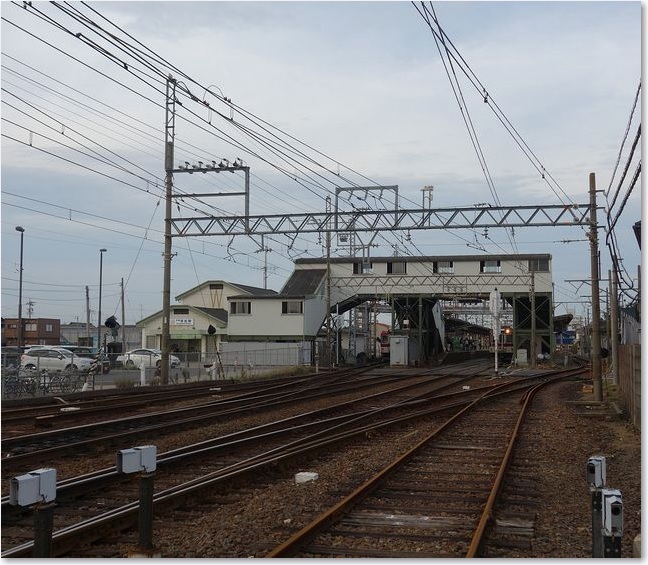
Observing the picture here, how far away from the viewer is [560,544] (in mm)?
7125

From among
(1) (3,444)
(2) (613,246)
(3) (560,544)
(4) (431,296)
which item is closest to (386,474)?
(3) (560,544)

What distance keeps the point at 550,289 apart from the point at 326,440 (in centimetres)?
4588

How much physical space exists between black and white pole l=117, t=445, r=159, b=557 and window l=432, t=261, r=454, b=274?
177 ft

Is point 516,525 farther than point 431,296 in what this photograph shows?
No

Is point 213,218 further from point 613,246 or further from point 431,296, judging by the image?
point 431,296

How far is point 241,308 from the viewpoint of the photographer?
55750 mm

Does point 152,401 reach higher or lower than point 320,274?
lower

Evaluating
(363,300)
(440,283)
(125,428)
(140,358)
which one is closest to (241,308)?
(363,300)

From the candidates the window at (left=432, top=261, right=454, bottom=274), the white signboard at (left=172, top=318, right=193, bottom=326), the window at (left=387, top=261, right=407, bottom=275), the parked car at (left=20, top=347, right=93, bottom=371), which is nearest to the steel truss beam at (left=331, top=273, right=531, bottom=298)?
the window at (left=432, top=261, right=454, bottom=274)

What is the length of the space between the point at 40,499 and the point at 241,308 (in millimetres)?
50042

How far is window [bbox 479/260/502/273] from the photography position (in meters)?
59.4

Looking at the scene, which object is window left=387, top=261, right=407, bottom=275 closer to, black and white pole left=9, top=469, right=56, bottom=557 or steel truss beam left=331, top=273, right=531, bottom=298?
steel truss beam left=331, top=273, right=531, bottom=298

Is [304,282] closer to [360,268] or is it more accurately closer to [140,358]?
[360,268]

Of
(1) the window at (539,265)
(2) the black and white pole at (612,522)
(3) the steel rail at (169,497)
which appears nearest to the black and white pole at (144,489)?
(3) the steel rail at (169,497)
